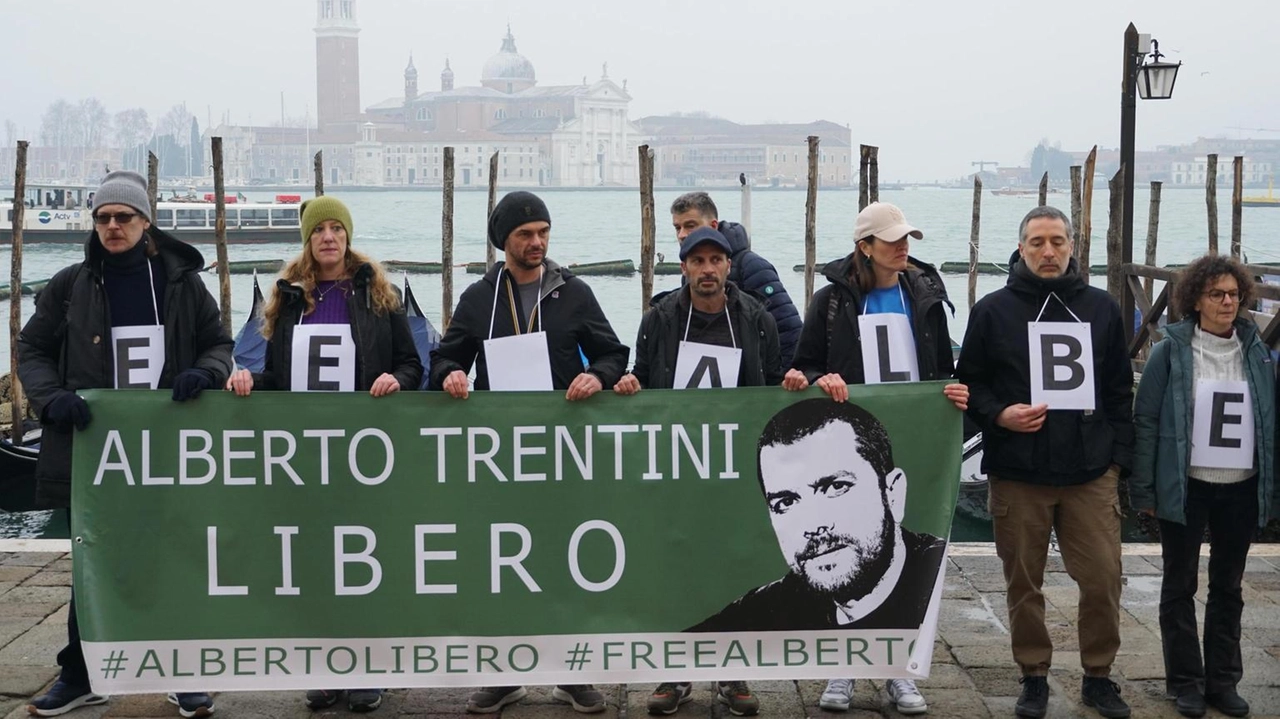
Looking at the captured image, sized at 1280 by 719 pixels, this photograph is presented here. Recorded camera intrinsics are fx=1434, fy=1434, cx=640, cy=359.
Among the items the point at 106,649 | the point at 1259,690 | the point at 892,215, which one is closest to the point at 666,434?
the point at 892,215

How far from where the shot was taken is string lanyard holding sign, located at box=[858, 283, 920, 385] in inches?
185

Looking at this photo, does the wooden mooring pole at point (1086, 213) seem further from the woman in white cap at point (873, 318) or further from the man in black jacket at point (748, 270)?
the woman in white cap at point (873, 318)

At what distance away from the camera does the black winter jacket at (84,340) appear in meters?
4.54

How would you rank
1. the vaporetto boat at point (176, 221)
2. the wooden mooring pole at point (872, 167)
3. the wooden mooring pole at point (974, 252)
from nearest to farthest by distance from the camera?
the wooden mooring pole at point (872, 167) < the wooden mooring pole at point (974, 252) < the vaporetto boat at point (176, 221)

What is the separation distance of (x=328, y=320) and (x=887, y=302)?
6.03ft

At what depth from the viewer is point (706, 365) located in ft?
15.5

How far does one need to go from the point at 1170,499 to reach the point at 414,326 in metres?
2.58

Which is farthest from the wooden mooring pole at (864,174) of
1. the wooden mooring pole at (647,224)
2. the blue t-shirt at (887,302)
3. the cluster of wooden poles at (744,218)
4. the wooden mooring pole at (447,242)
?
the blue t-shirt at (887,302)

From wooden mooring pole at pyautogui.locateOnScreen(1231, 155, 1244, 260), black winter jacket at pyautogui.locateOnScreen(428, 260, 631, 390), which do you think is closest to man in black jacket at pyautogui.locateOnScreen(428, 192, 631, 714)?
black winter jacket at pyautogui.locateOnScreen(428, 260, 631, 390)

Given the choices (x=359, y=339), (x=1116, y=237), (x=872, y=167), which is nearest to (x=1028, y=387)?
(x=359, y=339)

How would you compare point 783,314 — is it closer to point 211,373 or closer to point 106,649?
point 211,373

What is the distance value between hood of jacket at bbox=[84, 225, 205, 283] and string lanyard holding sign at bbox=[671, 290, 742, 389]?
63.1 inches

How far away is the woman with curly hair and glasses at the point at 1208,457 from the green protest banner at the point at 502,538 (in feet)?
2.29

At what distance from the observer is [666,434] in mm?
4508
